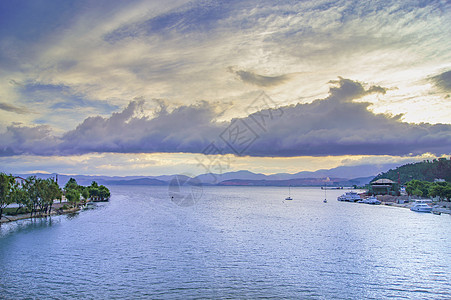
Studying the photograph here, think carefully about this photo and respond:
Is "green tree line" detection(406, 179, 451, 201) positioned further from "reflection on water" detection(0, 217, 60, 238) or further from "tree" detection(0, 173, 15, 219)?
"tree" detection(0, 173, 15, 219)

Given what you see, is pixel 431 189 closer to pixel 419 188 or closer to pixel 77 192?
pixel 419 188

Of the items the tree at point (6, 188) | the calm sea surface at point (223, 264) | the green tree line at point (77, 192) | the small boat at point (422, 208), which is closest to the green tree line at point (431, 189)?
the small boat at point (422, 208)

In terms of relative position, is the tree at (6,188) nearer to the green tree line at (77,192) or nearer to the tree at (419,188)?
the green tree line at (77,192)

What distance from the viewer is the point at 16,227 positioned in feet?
258

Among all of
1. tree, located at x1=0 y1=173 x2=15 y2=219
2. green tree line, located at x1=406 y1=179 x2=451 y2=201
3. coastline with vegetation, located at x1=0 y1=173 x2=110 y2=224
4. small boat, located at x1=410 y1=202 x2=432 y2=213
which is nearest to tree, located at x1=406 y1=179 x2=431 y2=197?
green tree line, located at x1=406 y1=179 x2=451 y2=201

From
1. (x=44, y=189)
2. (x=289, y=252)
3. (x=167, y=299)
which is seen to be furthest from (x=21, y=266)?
(x=44, y=189)

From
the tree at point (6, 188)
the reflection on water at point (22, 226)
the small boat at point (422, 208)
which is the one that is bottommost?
the small boat at point (422, 208)

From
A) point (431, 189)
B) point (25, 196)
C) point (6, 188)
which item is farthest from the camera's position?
point (431, 189)

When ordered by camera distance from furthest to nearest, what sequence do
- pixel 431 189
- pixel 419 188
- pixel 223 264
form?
pixel 419 188, pixel 431 189, pixel 223 264

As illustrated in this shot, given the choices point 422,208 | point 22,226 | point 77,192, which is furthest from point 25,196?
point 422,208

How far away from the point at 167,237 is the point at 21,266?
28.6 m

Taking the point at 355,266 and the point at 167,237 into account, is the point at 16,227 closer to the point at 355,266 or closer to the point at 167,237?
the point at 167,237

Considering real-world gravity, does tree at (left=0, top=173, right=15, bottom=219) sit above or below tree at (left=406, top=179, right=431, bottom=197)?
above

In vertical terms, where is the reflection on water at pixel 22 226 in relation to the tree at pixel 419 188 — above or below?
below
